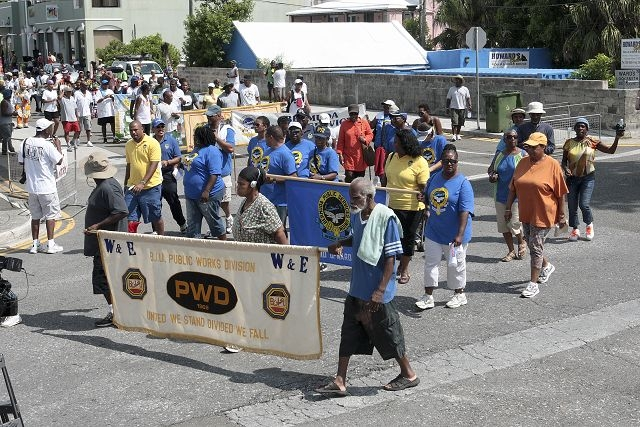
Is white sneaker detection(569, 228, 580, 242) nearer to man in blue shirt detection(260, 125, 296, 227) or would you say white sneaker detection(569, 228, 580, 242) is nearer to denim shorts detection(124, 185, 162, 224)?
man in blue shirt detection(260, 125, 296, 227)

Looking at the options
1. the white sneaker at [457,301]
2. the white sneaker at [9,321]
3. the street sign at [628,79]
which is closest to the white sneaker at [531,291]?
the white sneaker at [457,301]

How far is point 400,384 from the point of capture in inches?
278

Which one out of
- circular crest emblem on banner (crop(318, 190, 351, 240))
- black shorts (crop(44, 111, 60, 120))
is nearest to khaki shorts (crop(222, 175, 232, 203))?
circular crest emblem on banner (crop(318, 190, 351, 240))

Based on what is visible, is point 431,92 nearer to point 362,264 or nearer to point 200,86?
point 200,86

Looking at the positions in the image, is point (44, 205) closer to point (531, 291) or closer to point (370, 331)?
point (531, 291)

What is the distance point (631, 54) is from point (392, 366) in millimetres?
19650

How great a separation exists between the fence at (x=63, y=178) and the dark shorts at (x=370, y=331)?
8.96 metres

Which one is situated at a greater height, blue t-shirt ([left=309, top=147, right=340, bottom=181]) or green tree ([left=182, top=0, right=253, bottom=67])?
green tree ([left=182, top=0, right=253, bottom=67])

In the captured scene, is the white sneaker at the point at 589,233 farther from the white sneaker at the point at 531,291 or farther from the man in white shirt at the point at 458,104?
the man in white shirt at the point at 458,104

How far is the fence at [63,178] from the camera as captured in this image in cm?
1526

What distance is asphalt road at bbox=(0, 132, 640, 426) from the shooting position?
6.71 m

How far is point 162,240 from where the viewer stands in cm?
783

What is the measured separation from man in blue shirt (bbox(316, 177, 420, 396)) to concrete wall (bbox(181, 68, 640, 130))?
59.2ft

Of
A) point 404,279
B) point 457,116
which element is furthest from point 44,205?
point 457,116
